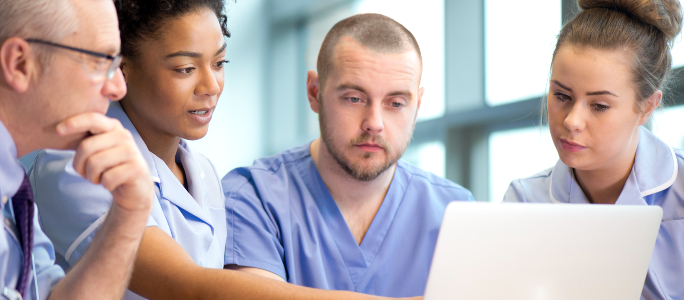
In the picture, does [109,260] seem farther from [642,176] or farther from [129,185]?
[642,176]

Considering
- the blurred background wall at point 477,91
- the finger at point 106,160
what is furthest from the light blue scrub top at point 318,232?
the blurred background wall at point 477,91

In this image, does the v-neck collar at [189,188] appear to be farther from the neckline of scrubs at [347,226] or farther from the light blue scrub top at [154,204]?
the neckline of scrubs at [347,226]

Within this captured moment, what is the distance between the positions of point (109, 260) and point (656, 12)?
1.28 m

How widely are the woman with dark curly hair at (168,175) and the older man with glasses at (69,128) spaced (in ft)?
0.43

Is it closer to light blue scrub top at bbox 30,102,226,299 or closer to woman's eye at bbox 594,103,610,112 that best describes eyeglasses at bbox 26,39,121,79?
light blue scrub top at bbox 30,102,226,299

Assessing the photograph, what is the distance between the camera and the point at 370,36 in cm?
147

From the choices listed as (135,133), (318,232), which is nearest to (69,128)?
(135,133)

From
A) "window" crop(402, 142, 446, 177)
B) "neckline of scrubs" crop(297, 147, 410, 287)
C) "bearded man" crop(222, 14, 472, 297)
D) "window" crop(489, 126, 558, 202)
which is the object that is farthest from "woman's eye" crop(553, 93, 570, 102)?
"window" crop(402, 142, 446, 177)

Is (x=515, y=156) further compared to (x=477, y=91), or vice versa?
(x=477, y=91)

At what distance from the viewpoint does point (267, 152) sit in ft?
15.4

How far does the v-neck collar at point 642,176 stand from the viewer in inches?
50.3

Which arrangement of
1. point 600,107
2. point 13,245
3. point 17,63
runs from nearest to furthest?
point 17,63 < point 13,245 < point 600,107

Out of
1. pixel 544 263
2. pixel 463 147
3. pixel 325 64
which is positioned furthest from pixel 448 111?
pixel 544 263

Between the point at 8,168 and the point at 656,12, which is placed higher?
the point at 656,12
